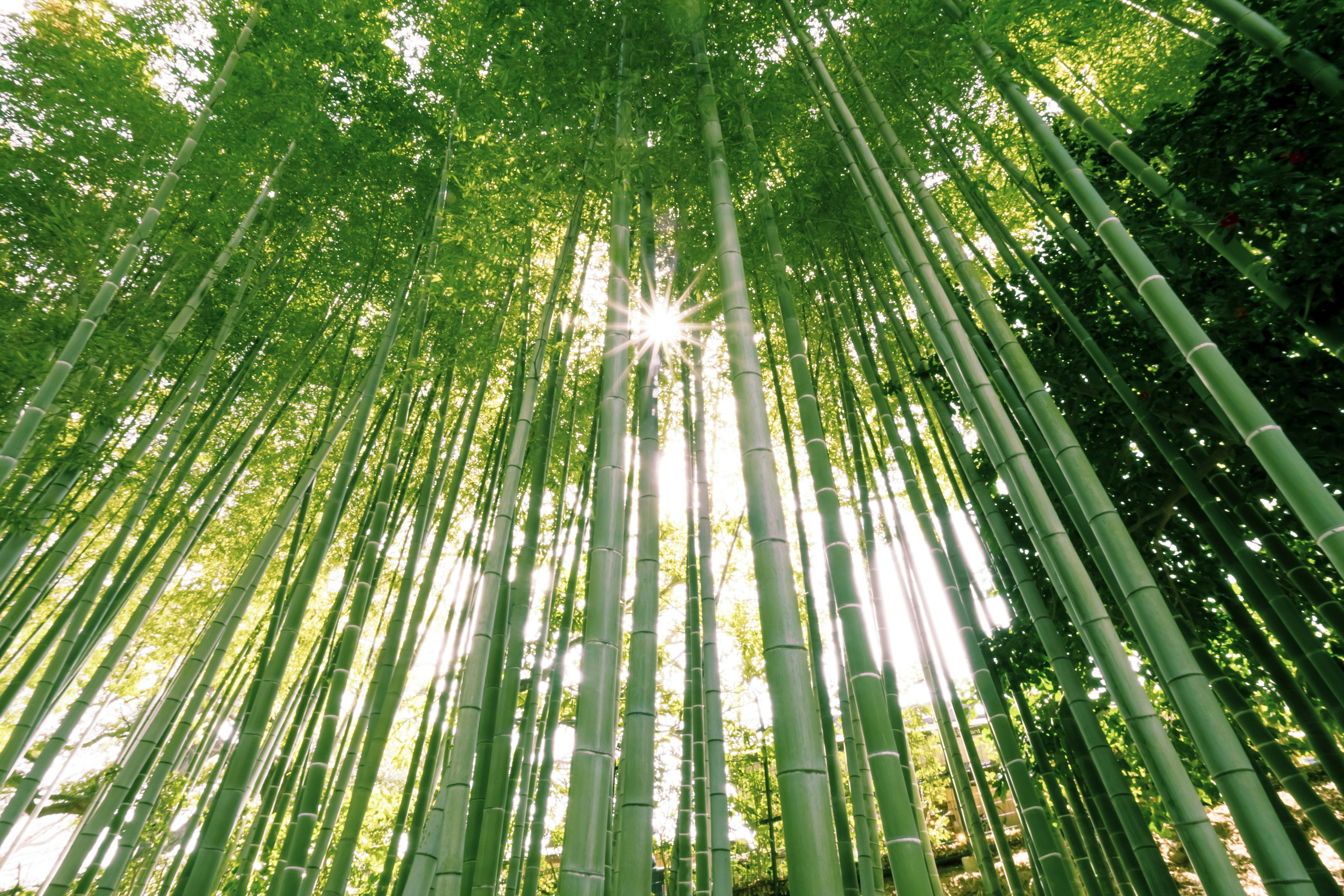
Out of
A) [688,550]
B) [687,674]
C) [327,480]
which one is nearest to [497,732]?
[687,674]

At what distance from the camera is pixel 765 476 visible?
138 cm

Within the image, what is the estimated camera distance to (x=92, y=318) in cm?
262

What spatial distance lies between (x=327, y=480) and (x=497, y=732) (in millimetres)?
4176

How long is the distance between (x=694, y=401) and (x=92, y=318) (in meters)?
2.71

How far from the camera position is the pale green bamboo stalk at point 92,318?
2.39 m

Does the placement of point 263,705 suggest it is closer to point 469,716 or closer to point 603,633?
point 469,716

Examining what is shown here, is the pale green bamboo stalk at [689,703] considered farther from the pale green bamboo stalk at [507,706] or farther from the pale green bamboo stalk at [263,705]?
Answer: the pale green bamboo stalk at [263,705]

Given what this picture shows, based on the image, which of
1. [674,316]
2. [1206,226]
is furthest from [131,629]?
[1206,226]

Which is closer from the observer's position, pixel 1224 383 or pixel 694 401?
pixel 1224 383

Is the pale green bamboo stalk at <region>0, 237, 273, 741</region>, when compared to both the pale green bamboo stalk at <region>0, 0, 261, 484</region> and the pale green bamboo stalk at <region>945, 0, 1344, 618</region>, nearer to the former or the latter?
the pale green bamboo stalk at <region>0, 0, 261, 484</region>

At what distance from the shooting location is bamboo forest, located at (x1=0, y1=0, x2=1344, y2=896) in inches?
62.7

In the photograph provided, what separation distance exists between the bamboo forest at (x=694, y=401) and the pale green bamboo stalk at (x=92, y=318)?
23 millimetres

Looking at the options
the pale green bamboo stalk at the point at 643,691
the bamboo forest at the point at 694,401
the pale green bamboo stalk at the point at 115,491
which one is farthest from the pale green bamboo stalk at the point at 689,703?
the pale green bamboo stalk at the point at 115,491

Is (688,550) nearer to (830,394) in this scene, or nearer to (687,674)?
(687,674)
